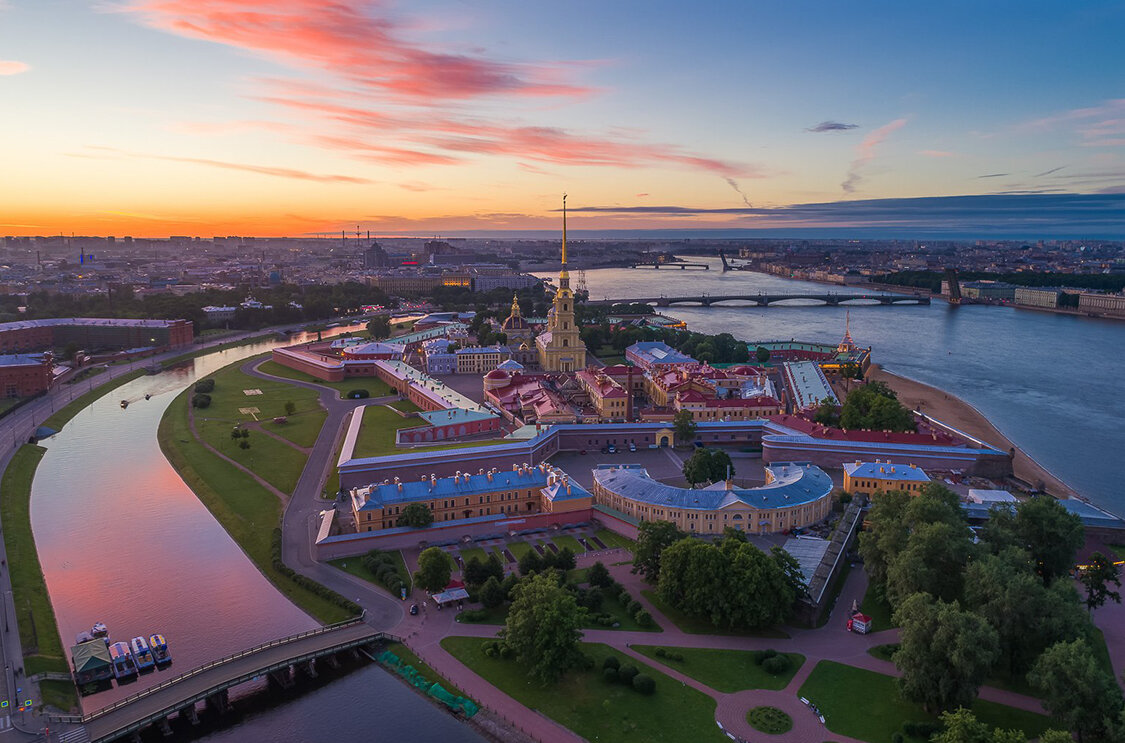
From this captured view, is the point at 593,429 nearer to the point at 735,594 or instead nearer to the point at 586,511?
the point at 586,511

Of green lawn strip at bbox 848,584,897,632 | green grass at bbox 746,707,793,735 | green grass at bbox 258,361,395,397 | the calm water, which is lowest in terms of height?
the calm water

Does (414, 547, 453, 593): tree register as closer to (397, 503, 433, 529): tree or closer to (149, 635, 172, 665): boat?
(397, 503, 433, 529): tree

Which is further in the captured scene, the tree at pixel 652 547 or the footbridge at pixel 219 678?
the tree at pixel 652 547

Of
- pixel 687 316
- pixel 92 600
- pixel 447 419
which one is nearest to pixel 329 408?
pixel 447 419

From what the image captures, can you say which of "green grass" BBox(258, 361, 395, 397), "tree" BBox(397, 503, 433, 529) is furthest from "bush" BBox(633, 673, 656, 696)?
"green grass" BBox(258, 361, 395, 397)

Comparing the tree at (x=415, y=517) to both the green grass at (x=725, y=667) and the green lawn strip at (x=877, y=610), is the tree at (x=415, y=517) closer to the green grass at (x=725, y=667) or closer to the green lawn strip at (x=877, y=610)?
the green grass at (x=725, y=667)

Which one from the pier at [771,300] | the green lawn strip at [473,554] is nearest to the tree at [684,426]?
the green lawn strip at [473,554]
